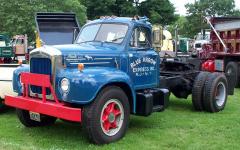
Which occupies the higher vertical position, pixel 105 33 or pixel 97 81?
pixel 105 33

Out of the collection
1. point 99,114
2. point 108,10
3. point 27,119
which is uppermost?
point 108,10

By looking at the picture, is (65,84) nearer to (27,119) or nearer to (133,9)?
(27,119)

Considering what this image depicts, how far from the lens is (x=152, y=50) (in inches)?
355

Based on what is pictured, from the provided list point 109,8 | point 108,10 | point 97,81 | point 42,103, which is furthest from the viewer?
point 109,8

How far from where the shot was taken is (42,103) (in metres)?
7.36

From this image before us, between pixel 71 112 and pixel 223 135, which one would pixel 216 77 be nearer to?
pixel 223 135

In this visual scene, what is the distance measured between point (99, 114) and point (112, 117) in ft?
1.50

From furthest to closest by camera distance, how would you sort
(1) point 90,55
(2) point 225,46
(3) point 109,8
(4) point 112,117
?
Result: (3) point 109,8 < (2) point 225,46 < (1) point 90,55 < (4) point 112,117

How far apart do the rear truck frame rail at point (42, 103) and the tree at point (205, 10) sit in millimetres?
57149

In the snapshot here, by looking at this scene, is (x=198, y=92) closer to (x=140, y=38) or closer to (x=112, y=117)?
(x=140, y=38)

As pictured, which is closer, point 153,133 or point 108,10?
point 153,133

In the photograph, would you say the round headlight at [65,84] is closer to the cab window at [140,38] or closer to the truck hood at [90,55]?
the truck hood at [90,55]

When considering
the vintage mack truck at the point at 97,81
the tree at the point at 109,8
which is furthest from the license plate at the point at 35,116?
the tree at the point at 109,8

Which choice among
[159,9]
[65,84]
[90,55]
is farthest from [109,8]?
[65,84]
